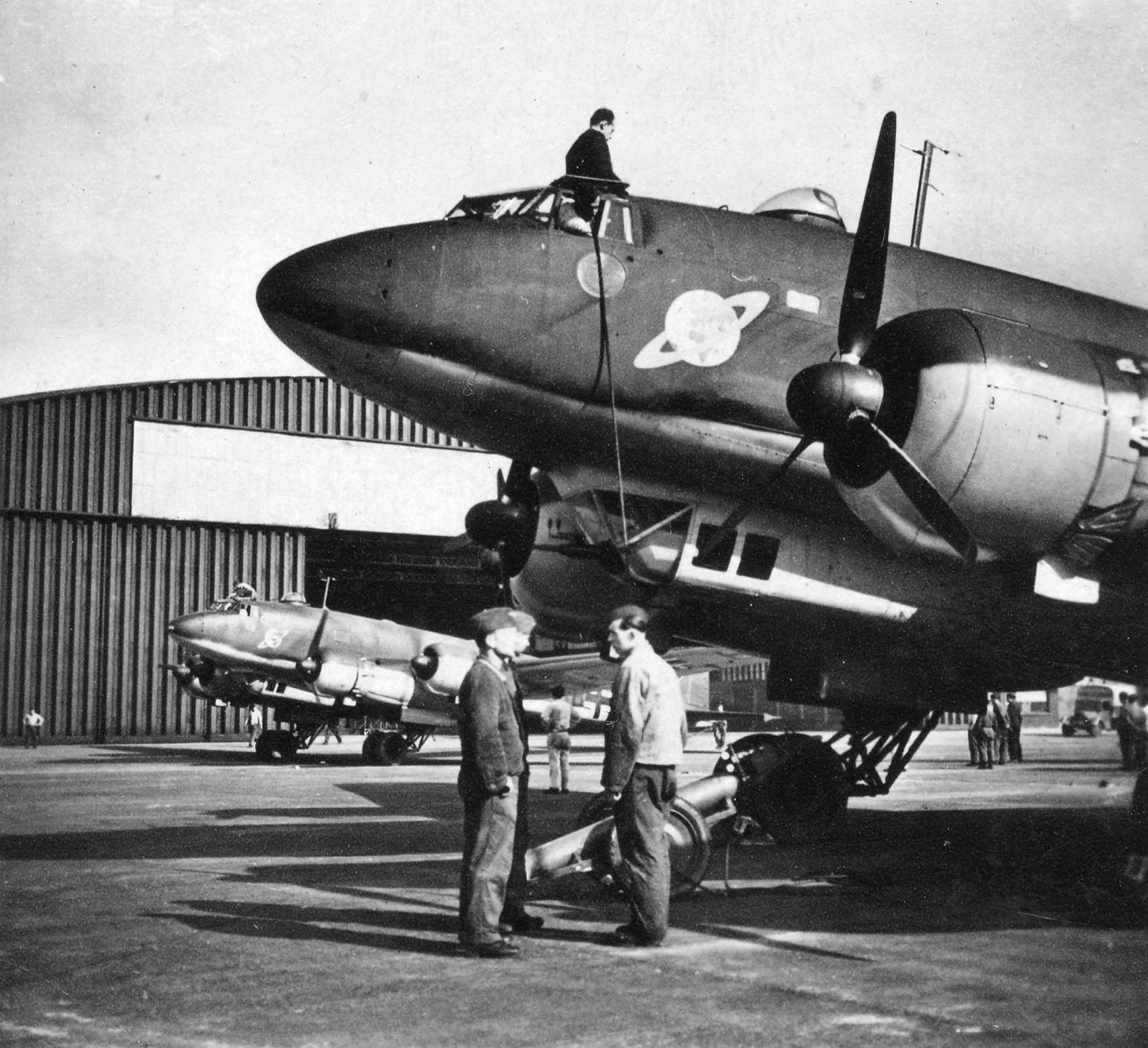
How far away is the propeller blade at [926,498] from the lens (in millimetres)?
7363

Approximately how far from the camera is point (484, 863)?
6.38 meters

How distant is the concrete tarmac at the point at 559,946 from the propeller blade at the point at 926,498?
236 centimetres

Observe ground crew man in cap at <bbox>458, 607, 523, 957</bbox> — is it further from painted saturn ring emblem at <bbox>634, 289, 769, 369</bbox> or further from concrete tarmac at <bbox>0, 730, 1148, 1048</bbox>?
painted saturn ring emblem at <bbox>634, 289, 769, 369</bbox>

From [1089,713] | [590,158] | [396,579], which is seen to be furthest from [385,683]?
[1089,713]

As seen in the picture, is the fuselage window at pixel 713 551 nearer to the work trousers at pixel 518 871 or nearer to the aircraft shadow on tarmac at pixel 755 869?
the aircraft shadow on tarmac at pixel 755 869

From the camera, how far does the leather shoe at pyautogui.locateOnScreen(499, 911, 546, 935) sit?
22.6ft

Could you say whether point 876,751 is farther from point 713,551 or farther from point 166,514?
point 166,514

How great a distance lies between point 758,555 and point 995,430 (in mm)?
2317

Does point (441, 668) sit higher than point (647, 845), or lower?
higher

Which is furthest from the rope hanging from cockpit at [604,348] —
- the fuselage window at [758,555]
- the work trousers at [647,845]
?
the work trousers at [647,845]

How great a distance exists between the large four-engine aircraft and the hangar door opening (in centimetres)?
2725

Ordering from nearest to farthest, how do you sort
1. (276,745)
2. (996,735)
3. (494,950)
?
(494,950) → (996,735) → (276,745)

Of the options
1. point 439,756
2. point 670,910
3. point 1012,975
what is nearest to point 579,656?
point 439,756

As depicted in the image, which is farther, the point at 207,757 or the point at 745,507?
the point at 207,757
